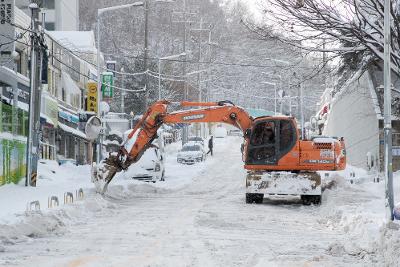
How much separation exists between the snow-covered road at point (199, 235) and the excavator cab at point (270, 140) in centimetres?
150

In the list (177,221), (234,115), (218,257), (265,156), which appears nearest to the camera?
(218,257)

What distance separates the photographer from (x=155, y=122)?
76.3ft

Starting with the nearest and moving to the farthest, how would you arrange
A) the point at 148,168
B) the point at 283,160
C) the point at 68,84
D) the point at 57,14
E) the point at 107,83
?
the point at 283,160 → the point at 148,168 → the point at 107,83 → the point at 68,84 → the point at 57,14

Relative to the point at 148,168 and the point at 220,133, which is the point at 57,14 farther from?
the point at 148,168

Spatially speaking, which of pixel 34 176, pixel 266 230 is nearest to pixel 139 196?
pixel 34 176

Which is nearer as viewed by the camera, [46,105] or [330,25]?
[330,25]

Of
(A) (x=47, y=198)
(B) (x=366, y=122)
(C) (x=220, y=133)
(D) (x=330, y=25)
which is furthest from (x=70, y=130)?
(C) (x=220, y=133)

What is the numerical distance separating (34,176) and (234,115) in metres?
7.39

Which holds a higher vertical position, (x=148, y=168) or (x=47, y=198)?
(x=148, y=168)

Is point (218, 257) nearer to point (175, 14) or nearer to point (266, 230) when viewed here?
point (266, 230)

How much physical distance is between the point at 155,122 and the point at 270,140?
4214 millimetres

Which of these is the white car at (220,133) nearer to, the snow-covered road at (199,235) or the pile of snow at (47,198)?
the pile of snow at (47,198)

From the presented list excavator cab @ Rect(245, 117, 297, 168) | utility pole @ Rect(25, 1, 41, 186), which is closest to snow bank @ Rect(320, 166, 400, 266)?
excavator cab @ Rect(245, 117, 297, 168)

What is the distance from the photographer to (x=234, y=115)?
22.9 meters
